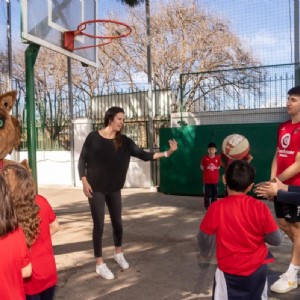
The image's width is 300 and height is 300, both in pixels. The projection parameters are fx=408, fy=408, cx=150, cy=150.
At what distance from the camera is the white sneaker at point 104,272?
14.1 ft

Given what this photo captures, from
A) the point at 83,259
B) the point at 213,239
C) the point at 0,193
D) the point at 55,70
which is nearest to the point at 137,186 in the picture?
the point at 83,259

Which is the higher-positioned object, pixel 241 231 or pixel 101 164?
pixel 101 164

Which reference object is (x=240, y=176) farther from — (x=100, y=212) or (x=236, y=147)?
(x=100, y=212)

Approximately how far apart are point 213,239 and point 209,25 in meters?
20.9

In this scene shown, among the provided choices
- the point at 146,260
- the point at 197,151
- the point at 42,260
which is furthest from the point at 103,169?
the point at 197,151

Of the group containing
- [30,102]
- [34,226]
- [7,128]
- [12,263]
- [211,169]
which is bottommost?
[211,169]

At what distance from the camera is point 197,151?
10.7 metres

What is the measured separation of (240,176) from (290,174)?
1.24 m

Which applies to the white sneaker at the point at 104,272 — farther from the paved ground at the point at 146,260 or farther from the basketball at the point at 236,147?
the basketball at the point at 236,147

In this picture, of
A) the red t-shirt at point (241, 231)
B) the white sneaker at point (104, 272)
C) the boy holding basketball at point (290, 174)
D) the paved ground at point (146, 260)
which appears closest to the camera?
the red t-shirt at point (241, 231)

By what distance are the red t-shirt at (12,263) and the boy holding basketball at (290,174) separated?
2453mm

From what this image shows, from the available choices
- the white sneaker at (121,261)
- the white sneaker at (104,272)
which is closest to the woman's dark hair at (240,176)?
the white sneaker at (104,272)

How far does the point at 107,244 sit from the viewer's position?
576 cm

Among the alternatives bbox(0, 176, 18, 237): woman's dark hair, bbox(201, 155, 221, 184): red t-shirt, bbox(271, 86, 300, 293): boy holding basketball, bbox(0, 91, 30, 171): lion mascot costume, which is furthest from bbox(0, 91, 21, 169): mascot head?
bbox(201, 155, 221, 184): red t-shirt
